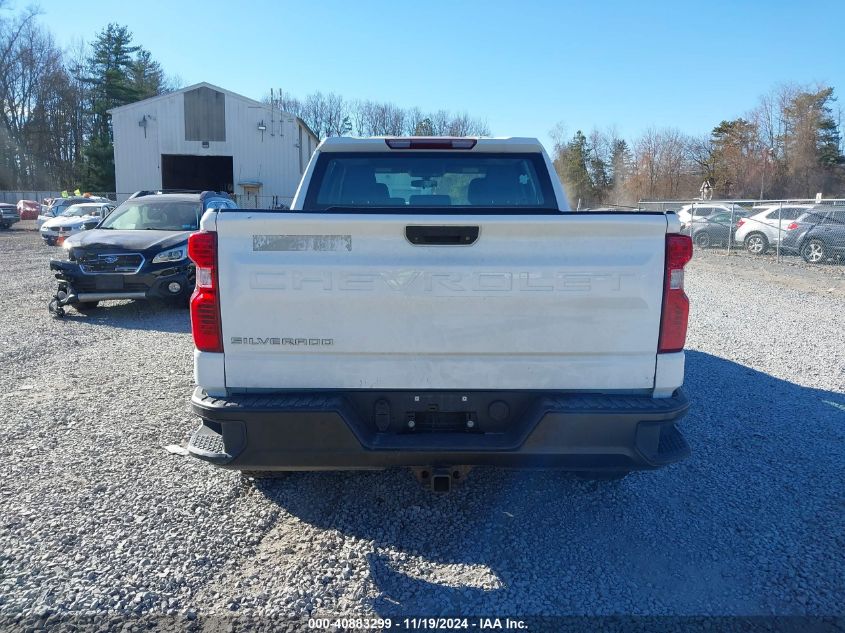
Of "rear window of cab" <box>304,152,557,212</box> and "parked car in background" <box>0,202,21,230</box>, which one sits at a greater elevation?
"rear window of cab" <box>304,152,557,212</box>

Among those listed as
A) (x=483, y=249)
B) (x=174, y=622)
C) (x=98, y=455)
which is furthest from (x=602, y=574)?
(x=98, y=455)

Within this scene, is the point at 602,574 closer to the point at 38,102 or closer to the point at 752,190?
the point at 752,190

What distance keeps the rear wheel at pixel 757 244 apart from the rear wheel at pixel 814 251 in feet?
6.99

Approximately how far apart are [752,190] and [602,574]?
2436 inches

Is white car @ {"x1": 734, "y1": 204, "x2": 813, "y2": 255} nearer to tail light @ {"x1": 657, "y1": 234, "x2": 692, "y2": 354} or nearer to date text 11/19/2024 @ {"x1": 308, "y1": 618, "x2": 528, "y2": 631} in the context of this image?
tail light @ {"x1": 657, "y1": 234, "x2": 692, "y2": 354}

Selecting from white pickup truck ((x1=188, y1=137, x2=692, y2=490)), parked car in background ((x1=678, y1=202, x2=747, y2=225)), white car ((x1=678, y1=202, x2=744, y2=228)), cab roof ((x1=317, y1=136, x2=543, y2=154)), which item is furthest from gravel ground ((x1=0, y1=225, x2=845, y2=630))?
white car ((x1=678, y1=202, x2=744, y2=228))

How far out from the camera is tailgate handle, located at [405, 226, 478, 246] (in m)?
2.98

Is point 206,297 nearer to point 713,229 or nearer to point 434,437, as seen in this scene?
point 434,437

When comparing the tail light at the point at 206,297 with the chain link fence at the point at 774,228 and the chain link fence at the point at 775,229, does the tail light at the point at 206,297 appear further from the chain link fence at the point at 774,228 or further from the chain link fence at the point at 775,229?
the chain link fence at the point at 775,229

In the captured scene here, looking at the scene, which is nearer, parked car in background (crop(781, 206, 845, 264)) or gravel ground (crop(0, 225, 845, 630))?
gravel ground (crop(0, 225, 845, 630))

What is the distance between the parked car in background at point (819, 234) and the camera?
17391 millimetres

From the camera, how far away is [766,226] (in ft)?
66.6

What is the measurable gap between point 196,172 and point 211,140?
3.64m

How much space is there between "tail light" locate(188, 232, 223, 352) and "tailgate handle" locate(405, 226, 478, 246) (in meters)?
0.91
